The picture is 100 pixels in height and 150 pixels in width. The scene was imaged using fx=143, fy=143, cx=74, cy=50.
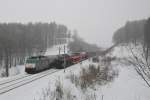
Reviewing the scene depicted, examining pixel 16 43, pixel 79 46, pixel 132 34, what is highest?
pixel 16 43

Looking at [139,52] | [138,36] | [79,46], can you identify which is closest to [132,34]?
[138,36]

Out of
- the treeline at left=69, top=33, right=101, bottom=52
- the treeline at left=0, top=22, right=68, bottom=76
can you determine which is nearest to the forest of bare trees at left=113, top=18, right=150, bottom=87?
the treeline at left=0, top=22, right=68, bottom=76

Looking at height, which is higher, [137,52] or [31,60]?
[137,52]

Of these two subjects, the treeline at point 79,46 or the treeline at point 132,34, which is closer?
the treeline at point 132,34

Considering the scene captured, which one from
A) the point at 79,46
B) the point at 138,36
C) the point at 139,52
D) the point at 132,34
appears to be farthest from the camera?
the point at 79,46

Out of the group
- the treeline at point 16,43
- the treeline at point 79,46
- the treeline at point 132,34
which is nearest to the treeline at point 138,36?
Answer: the treeline at point 132,34

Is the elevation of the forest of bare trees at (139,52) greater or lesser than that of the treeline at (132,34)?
lesser

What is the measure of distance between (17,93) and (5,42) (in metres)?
36.8

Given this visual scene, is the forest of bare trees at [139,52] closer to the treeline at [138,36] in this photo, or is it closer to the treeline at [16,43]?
the treeline at [138,36]

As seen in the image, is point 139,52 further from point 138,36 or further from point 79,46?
point 79,46

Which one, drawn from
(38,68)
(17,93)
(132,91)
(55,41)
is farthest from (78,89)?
(55,41)

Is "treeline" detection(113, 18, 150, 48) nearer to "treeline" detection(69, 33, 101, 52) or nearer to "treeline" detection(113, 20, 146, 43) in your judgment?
"treeline" detection(113, 20, 146, 43)

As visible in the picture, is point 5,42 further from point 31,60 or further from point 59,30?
point 59,30

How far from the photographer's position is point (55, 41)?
86.7 m
